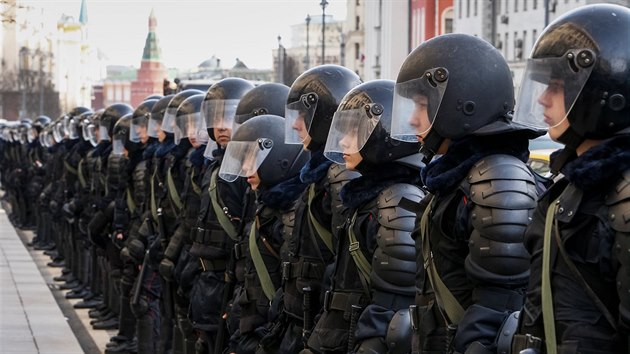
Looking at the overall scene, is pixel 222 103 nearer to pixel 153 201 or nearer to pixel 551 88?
pixel 153 201

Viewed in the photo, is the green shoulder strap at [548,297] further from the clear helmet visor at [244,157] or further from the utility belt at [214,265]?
the utility belt at [214,265]

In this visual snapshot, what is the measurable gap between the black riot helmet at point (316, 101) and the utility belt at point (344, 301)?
1279mm

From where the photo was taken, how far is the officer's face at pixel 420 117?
6023 mm

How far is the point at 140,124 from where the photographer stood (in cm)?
1470

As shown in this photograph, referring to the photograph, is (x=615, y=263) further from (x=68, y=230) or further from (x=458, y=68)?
(x=68, y=230)

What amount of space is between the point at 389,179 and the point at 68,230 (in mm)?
15633

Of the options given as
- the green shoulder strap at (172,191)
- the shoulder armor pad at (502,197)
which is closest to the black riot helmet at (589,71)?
the shoulder armor pad at (502,197)

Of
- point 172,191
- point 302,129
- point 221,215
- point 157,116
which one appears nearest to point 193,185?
point 172,191

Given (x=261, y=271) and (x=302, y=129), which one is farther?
(x=261, y=271)

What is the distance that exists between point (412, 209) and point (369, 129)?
2.78 ft

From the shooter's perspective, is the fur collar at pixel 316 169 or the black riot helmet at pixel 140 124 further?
the black riot helmet at pixel 140 124

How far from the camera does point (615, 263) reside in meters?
4.49

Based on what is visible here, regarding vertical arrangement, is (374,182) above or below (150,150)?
above

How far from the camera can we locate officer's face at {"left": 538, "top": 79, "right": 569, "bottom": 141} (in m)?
4.91
